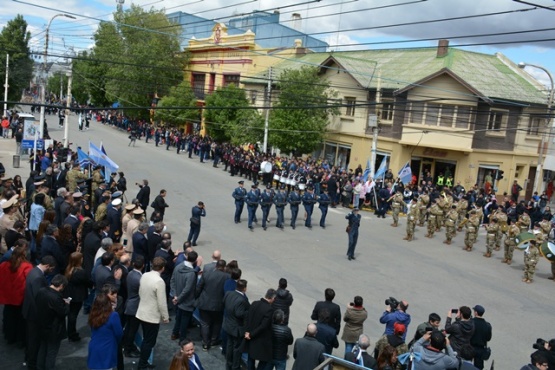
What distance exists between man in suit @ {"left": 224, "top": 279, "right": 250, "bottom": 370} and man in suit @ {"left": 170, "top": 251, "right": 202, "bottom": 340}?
83 centimetres

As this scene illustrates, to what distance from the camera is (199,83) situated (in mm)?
54344

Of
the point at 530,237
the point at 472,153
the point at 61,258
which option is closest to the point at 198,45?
the point at 472,153

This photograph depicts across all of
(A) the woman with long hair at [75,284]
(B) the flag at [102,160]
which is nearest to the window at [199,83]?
(B) the flag at [102,160]

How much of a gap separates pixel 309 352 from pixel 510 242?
40.6ft

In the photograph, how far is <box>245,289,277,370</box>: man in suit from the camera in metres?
7.79

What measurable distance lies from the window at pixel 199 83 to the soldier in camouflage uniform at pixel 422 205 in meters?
32.8

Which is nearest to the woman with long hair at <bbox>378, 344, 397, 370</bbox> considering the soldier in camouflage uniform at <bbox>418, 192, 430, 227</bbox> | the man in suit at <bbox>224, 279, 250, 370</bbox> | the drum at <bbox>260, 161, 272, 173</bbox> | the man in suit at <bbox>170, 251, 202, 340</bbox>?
the man in suit at <bbox>224, 279, 250, 370</bbox>

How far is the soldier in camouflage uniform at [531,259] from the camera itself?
15703 mm

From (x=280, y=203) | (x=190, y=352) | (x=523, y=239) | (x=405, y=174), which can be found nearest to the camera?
(x=190, y=352)

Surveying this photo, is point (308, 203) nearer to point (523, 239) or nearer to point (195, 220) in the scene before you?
point (195, 220)

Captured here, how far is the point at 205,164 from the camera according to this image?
1367 inches

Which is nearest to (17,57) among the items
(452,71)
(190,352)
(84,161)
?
(84,161)

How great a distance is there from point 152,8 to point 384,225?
4664cm

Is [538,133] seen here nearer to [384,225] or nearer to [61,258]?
[384,225]
